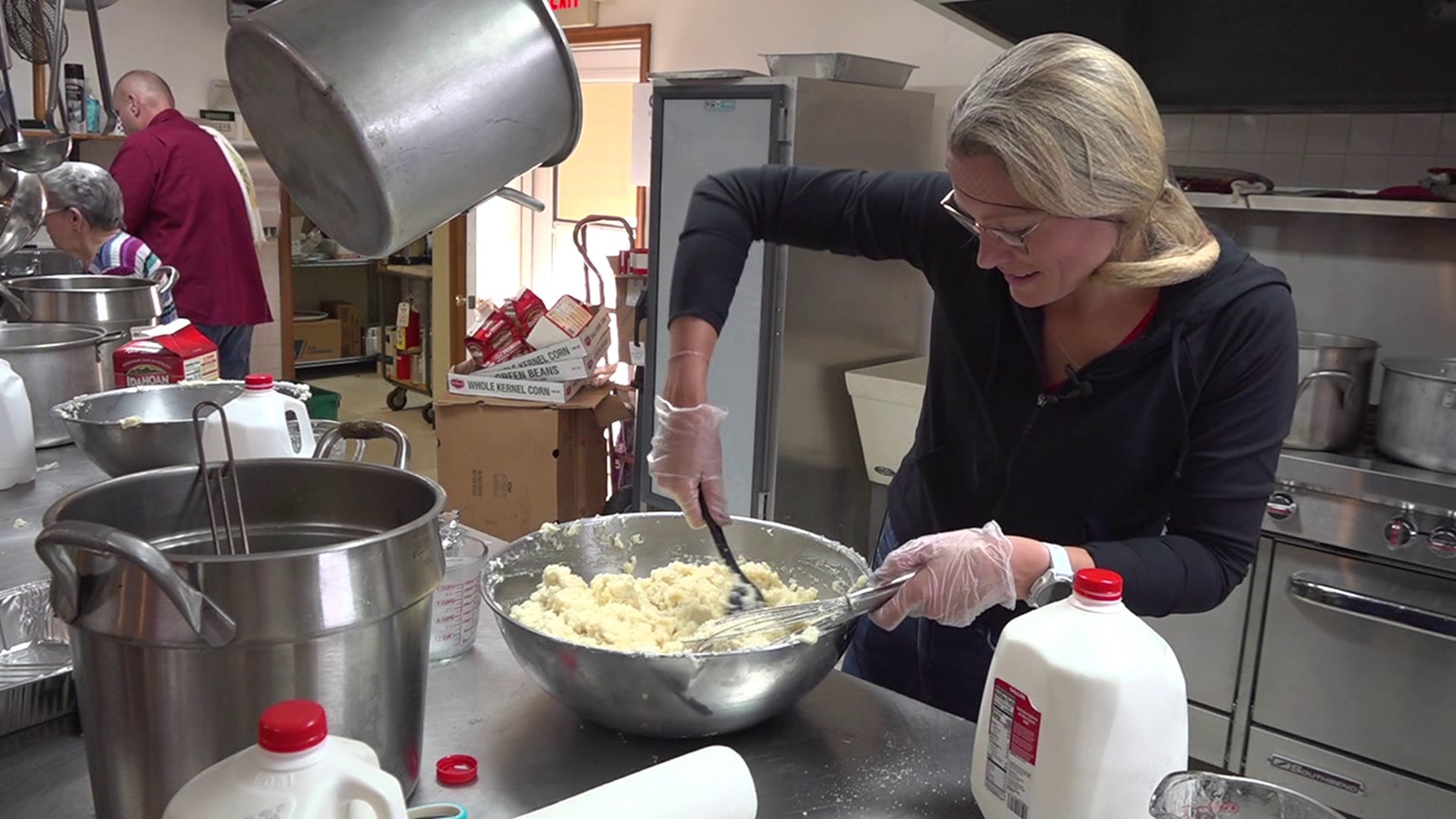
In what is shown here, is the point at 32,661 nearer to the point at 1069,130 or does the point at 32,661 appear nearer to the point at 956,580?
the point at 956,580

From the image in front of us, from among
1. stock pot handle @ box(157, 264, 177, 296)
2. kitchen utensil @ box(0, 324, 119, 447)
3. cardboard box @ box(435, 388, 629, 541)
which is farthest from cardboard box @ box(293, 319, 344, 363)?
kitchen utensil @ box(0, 324, 119, 447)

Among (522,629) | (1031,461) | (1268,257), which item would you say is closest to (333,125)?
(522,629)

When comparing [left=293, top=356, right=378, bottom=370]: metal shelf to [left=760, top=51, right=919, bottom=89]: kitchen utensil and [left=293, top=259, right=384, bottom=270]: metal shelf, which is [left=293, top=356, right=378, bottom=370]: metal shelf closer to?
[left=293, top=259, right=384, bottom=270]: metal shelf

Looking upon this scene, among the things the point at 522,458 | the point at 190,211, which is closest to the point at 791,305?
the point at 522,458

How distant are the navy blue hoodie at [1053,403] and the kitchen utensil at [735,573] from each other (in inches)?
12.4

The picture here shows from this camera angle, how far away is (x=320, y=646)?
2.65ft

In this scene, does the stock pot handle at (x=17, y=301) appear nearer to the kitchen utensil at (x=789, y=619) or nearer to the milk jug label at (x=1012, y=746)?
the kitchen utensil at (x=789, y=619)

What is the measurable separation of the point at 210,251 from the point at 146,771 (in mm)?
3676

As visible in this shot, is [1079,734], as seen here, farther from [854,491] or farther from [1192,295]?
[854,491]

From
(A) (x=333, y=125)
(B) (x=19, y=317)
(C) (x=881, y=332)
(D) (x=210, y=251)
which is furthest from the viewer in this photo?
(D) (x=210, y=251)

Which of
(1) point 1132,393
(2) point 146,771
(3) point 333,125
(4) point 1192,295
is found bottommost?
(2) point 146,771

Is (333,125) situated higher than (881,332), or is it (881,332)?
(333,125)

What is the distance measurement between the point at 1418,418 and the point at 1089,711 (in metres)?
1.85

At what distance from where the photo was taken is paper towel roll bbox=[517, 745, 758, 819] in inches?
31.0
